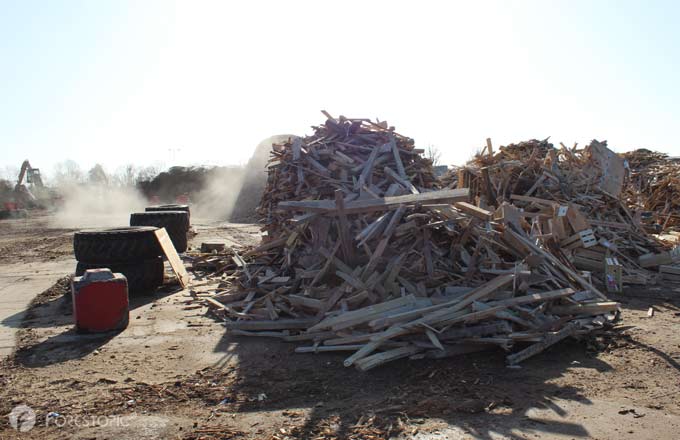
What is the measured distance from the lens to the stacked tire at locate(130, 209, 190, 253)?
42.8 feet

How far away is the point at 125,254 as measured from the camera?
8148mm

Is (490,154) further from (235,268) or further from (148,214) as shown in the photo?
(148,214)

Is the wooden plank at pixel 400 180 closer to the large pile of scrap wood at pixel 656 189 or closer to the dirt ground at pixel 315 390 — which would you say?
the dirt ground at pixel 315 390

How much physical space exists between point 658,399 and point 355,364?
8.91ft

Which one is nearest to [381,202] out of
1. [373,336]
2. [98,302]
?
[373,336]

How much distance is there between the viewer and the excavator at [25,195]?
36.5 metres

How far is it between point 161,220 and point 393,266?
879cm

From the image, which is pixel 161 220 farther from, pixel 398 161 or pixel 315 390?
pixel 315 390

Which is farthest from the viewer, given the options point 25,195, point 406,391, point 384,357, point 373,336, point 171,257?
point 25,195

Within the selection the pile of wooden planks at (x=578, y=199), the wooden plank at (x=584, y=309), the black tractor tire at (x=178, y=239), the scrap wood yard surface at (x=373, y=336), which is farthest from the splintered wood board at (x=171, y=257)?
the wooden plank at (x=584, y=309)

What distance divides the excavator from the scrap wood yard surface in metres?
33.5

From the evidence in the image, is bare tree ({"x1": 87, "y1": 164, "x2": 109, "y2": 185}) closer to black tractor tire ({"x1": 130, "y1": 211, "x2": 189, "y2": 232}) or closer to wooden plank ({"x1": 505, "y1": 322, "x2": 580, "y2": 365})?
black tractor tire ({"x1": 130, "y1": 211, "x2": 189, "y2": 232})

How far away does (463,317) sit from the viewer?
5.30 m

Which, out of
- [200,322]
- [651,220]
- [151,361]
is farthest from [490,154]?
[151,361]
